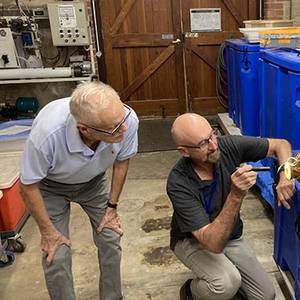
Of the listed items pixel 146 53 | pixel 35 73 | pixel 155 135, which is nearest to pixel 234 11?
pixel 146 53

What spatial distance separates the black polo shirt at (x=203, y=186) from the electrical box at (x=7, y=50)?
314cm

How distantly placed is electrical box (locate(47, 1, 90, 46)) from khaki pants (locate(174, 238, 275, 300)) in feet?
10.3

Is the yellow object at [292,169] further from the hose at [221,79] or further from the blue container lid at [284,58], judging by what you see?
the hose at [221,79]

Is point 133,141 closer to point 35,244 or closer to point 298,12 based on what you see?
point 35,244

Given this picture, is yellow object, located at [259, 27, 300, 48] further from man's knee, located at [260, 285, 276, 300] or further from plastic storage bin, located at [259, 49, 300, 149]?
man's knee, located at [260, 285, 276, 300]

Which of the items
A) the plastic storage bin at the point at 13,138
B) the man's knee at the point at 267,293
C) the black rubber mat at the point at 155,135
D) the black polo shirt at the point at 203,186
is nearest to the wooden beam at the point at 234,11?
the black rubber mat at the point at 155,135

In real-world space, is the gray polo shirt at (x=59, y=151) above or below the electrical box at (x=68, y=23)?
below

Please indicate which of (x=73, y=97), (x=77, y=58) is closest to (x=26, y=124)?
(x=77, y=58)

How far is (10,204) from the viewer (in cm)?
246

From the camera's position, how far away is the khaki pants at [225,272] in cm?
161

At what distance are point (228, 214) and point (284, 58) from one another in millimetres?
1127

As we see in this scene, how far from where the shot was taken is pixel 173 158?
386 cm

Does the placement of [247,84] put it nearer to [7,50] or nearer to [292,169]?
[292,169]

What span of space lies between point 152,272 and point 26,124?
204 cm
